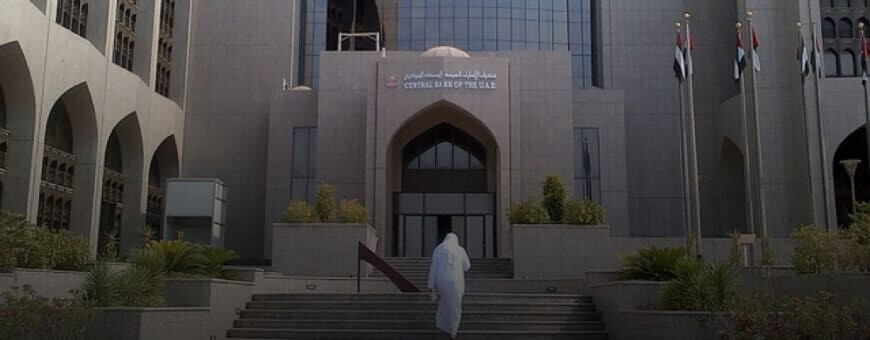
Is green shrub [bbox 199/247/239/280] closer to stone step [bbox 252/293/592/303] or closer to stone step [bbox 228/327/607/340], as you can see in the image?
stone step [bbox 252/293/592/303]

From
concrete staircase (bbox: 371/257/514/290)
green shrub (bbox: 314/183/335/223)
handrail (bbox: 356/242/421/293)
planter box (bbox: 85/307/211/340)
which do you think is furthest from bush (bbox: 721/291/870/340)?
green shrub (bbox: 314/183/335/223)

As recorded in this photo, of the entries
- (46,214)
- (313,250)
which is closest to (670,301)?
(313,250)

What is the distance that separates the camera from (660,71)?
4216cm

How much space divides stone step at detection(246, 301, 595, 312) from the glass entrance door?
62.2ft

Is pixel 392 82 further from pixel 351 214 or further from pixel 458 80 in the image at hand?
pixel 351 214

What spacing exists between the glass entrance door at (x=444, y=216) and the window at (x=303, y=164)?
4125 mm

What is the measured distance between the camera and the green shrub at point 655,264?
1656 centimetres

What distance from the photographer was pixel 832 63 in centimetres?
3812

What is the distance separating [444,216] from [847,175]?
18.5m

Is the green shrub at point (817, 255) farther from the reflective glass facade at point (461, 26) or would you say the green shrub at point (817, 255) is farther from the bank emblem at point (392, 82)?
the reflective glass facade at point (461, 26)

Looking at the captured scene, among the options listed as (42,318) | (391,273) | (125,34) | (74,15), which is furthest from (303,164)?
(42,318)

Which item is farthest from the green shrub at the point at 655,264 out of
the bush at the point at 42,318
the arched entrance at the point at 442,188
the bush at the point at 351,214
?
the arched entrance at the point at 442,188

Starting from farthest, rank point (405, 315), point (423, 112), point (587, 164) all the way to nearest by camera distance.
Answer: point (587, 164), point (423, 112), point (405, 315)

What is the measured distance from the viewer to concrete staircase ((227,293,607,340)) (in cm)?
1700
